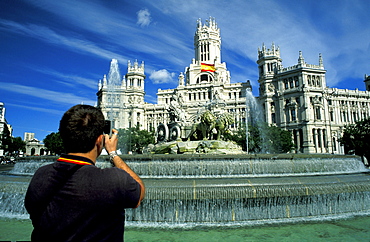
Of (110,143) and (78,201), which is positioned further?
(110,143)

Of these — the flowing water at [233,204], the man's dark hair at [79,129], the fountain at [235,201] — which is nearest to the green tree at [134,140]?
the fountain at [235,201]

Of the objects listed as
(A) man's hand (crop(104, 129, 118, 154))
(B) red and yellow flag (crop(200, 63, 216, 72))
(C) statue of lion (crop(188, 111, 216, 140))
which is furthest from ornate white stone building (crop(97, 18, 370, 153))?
(A) man's hand (crop(104, 129, 118, 154))

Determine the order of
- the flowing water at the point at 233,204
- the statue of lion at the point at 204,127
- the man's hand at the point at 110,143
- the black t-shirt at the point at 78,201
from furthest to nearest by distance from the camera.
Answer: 1. the statue of lion at the point at 204,127
2. the flowing water at the point at 233,204
3. the man's hand at the point at 110,143
4. the black t-shirt at the point at 78,201

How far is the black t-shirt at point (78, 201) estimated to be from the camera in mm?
2064

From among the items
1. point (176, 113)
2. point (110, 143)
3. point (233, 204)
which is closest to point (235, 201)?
point (233, 204)

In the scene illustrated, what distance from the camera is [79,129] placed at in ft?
7.69

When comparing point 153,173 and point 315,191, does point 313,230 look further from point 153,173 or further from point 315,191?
point 153,173

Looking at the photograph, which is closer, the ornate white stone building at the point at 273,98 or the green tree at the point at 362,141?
the green tree at the point at 362,141

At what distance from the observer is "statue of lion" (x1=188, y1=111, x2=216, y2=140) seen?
1855 centimetres

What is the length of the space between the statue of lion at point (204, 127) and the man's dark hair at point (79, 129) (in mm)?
16162

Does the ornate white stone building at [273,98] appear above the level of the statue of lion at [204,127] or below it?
above

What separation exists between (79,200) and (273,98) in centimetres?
7701

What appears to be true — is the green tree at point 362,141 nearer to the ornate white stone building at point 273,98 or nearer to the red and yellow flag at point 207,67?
the ornate white stone building at point 273,98

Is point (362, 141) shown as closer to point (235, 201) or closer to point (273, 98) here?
point (273, 98)
